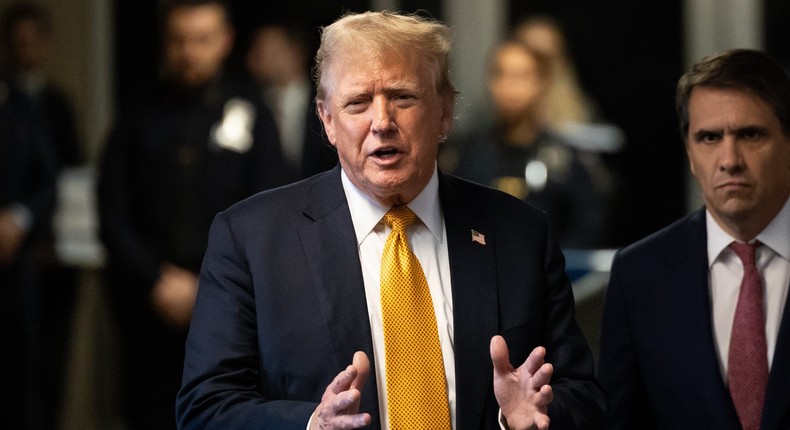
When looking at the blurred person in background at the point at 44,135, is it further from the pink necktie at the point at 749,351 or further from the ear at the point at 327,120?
the pink necktie at the point at 749,351

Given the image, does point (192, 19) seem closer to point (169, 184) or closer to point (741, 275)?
point (169, 184)

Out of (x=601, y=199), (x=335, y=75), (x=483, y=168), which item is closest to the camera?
(x=335, y=75)

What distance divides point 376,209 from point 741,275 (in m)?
0.86

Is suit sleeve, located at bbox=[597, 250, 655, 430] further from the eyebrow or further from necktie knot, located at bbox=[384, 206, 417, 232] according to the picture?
necktie knot, located at bbox=[384, 206, 417, 232]

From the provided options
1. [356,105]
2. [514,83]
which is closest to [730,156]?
[356,105]

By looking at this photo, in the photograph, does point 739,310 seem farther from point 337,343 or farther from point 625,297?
point 337,343

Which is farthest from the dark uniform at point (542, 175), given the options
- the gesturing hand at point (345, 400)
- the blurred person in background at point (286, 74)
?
the gesturing hand at point (345, 400)

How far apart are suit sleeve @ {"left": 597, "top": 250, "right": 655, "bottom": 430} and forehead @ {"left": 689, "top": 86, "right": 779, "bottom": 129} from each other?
15.9 inches

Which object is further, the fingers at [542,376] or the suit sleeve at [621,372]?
the suit sleeve at [621,372]

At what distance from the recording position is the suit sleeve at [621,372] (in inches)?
115

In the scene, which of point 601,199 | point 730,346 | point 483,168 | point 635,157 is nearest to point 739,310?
point 730,346

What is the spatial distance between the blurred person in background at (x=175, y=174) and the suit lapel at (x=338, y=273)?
2.28 meters

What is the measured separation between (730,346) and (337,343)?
0.91 metres

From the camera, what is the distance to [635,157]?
20.4ft
